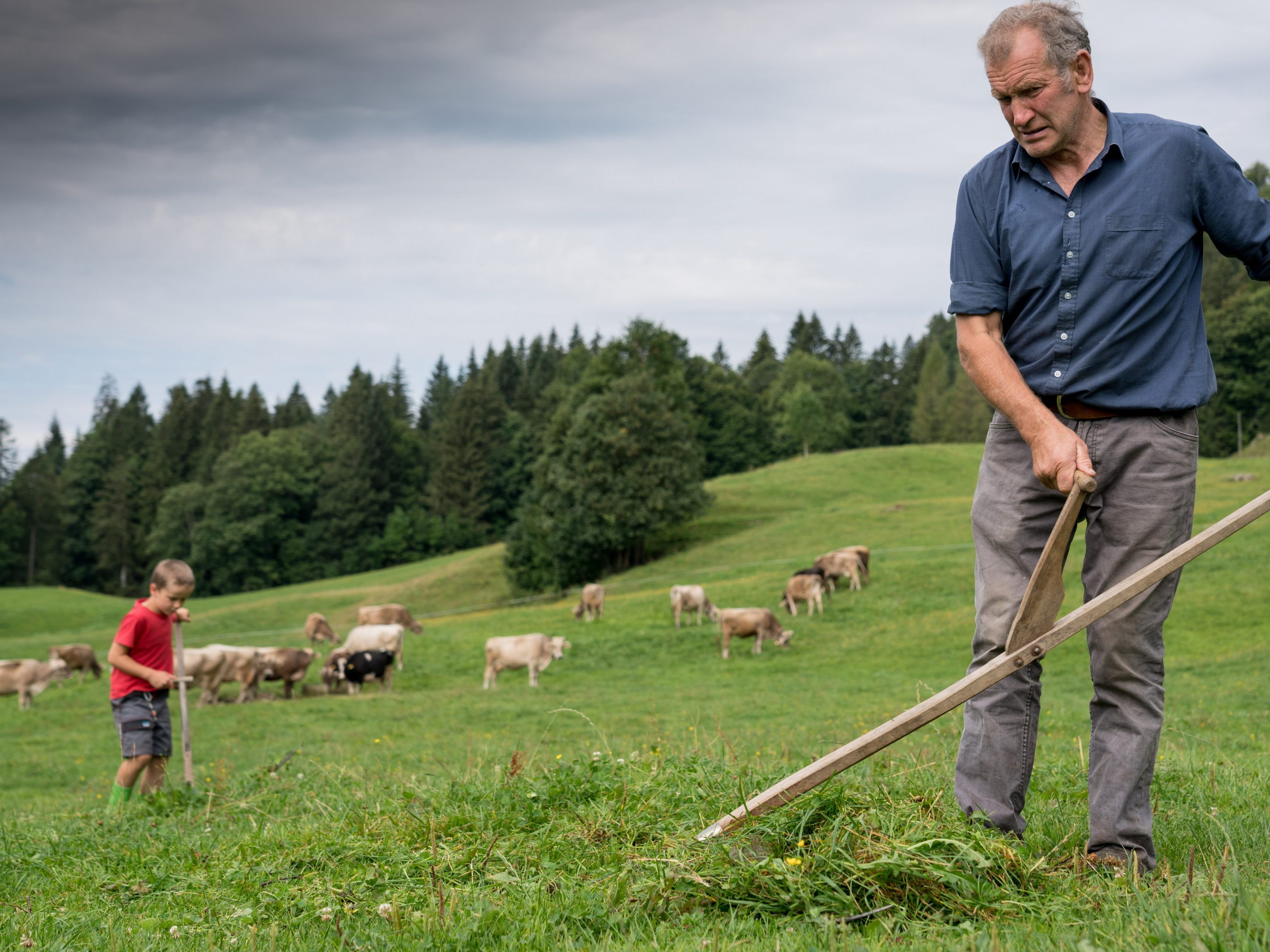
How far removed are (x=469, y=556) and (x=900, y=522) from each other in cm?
3204

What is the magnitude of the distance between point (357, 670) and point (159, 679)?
12441mm

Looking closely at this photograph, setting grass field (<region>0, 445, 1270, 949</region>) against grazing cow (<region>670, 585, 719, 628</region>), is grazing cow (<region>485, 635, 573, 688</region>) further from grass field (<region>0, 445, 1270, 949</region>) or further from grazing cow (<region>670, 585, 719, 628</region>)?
grass field (<region>0, 445, 1270, 949</region>)

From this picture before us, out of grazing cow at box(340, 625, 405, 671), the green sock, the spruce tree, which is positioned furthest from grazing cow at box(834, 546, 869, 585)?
the spruce tree

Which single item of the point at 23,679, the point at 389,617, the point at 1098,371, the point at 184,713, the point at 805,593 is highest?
the point at 1098,371

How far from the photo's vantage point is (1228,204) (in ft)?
11.0

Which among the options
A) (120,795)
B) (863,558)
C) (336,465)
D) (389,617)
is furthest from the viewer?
(336,465)

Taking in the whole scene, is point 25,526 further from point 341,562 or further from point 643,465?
point 643,465

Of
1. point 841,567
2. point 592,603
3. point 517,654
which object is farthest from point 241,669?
point 841,567

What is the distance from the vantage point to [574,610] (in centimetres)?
2778

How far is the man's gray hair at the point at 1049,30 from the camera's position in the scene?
3.22m

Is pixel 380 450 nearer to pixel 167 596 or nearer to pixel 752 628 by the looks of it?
pixel 752 628

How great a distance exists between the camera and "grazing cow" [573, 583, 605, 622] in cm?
2686

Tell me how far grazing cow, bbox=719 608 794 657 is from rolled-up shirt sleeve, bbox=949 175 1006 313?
18.0m

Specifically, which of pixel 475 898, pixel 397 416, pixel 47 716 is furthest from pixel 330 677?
pixel 397 416
